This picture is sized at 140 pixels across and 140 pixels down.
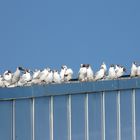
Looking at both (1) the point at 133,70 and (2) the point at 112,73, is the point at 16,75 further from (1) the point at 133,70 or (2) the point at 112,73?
(1) the point at 133,70

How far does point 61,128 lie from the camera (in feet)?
252

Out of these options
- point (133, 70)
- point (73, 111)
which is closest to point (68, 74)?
point (133, 70)

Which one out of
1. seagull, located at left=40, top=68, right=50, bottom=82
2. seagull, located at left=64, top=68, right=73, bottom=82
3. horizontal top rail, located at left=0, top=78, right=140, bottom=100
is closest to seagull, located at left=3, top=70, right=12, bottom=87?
seagull, located at left=40, top=68, right=50, bottom=82

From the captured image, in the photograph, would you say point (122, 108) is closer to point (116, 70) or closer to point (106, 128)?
point (106, 128)

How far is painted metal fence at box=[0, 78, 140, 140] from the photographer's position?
2943 inches

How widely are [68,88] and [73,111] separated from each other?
3.10 ft

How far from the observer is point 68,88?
255 ft

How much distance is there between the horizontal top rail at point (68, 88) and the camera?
246 ft

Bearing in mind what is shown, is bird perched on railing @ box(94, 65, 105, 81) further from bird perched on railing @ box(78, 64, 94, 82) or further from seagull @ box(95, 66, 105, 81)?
bird perched on railing @ box(78, 64, 94, 82)

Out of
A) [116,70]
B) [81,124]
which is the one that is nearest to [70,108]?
[81,124]

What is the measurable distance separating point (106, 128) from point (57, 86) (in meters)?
2.97

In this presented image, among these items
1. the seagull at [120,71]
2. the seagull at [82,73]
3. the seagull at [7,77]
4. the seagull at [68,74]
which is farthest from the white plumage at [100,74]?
the seagull at [7,77]

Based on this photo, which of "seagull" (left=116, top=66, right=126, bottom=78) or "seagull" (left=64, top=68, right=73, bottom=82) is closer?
"seagull" (left=64, top=68, right=73, bottom=82)

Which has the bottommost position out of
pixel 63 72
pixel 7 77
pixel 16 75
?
pixel 7 77
